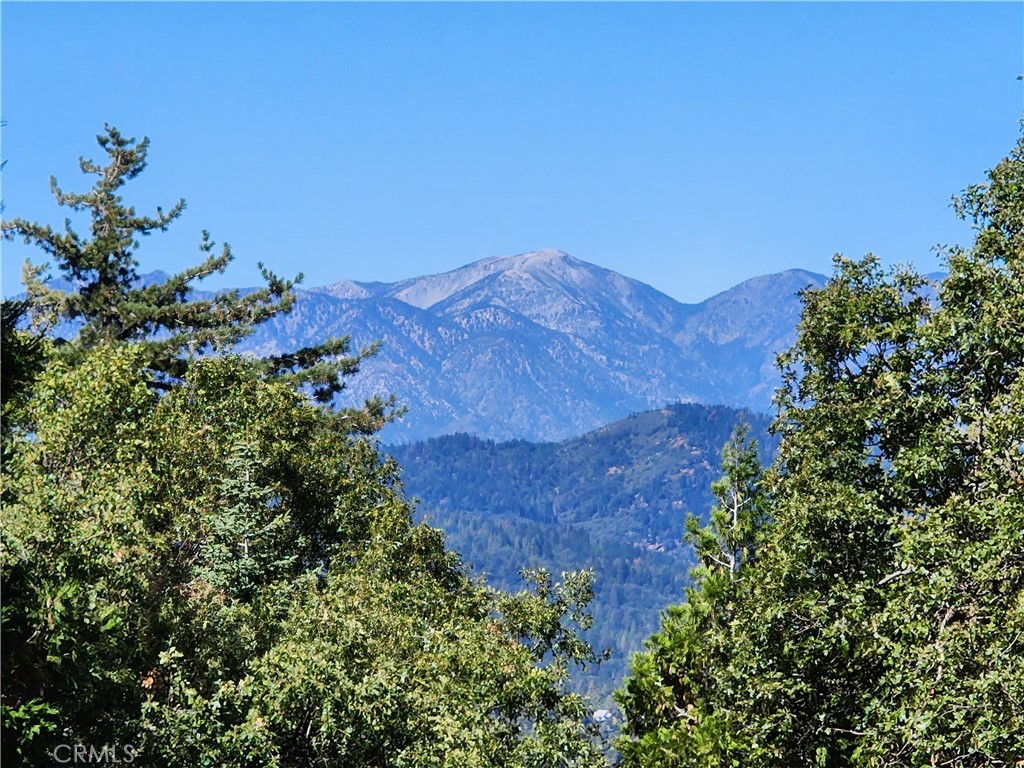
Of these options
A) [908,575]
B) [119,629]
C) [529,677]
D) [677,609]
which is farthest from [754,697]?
[677,609]

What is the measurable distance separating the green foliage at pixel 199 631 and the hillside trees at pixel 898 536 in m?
5.23

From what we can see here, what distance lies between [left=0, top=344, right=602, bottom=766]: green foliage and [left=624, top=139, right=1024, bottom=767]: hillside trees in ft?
17.2

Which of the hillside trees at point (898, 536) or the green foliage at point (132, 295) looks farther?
the green foliage at point (132, 295)

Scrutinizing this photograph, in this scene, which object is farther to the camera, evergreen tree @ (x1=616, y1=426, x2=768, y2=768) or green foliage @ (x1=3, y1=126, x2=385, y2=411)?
green foliage @ (x1=3, y1=126, x2=385, y2=411)

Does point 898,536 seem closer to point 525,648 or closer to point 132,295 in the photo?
point 525,648

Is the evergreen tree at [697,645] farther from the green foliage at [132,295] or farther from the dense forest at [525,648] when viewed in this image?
the green foliage at [132,295]

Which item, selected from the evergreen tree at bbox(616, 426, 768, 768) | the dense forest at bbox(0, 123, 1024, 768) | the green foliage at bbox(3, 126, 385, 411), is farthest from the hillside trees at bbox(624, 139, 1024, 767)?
the green foliage at bbox(3, 126, 385, 411)

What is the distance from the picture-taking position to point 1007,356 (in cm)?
2108

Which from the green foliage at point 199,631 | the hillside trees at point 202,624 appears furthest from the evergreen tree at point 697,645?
the green foliage at point 199,631

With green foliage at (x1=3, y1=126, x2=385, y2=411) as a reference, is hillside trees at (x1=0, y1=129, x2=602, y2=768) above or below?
below

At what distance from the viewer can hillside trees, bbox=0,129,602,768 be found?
18.1m

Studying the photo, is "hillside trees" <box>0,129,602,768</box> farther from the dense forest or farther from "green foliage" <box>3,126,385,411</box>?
"green foliage" <box>3,126,385,411</box>

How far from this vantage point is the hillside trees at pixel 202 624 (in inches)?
713

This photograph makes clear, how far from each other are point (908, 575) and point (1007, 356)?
454cm
